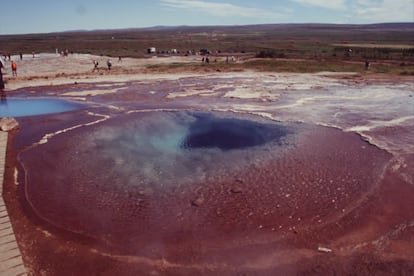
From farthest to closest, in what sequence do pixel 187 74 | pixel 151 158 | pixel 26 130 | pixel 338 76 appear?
pixel 187 74 < pixel 338 76 < pixel 26 130 < pixel 151 158

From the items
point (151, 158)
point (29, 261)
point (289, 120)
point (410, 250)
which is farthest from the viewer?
point (289, 120)

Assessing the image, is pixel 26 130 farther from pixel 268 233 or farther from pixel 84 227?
pixel 268 233

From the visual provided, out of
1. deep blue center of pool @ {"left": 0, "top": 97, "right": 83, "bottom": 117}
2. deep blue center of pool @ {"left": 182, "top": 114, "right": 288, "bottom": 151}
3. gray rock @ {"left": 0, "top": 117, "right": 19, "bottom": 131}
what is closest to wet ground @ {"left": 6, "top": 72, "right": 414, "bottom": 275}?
deep blue center of pool @ {"left": 182, "top": 114, "right": 288, "bottom": 151}

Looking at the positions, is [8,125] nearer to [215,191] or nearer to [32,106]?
[32,106]

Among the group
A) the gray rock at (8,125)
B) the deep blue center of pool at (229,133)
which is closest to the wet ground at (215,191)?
the deep blue center of pool at (229,133)

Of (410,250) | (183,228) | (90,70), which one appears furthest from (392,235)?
(90,70)

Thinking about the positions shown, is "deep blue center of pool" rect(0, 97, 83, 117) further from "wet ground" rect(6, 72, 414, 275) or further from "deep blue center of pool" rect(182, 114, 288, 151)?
"deep blue center of pool" rect(182, 114, 288, 151)

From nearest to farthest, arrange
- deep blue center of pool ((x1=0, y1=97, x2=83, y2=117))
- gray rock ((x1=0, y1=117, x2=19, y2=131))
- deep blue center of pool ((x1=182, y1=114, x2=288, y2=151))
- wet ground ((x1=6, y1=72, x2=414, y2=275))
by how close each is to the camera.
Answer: wet ground ((x1=6, y1=72, x2=414, y2=275)) < deep blue center of pool ((x1=182, y1=114, x2=288, y2=151)) < gray rock ((x1=0, y1=117, x2=19, y2=131)) < deep blue center of pool ((x1=0, y1=97, x2=83, y2=117))

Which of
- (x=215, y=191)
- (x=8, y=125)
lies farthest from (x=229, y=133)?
(x=8, y=125)
